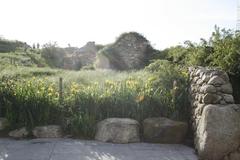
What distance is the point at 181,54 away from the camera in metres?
9.77

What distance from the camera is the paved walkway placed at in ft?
19.7

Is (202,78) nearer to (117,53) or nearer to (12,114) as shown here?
(12,114)

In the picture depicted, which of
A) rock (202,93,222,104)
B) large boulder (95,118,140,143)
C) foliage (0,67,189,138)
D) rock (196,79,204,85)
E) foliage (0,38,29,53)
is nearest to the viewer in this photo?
rock (202,93,222,104)

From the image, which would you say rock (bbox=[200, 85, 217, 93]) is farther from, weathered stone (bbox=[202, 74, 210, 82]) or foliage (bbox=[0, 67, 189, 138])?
foliage (bbox=[0, 67, 189, 138])

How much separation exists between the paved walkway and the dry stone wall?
0.39m

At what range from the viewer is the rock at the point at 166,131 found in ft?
22.9

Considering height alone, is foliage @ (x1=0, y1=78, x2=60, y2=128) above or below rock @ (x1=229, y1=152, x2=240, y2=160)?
above

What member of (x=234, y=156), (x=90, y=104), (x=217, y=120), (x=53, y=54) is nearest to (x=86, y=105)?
(x=90, y=104)

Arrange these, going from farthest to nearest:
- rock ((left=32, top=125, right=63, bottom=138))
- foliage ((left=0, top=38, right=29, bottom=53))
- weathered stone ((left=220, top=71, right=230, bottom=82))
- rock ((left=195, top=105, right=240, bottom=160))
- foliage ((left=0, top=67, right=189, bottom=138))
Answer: foliage ((left=0, top=38, right=29, bottom=53))
foliage ((left=0, top=67, right=189, bottom=138))
rock ((left=32, top=125, right=63, bottom=138))
weathered stone ((left=220, top=71, right=230, bottom=82))
rock ((left=195, top=105, right=240, bottom=160))

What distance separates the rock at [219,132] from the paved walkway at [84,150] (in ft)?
1.19

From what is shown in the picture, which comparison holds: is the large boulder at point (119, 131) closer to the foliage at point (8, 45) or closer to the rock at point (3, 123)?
the rock at point (3, 123)

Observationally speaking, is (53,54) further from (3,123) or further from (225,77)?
(225,77)

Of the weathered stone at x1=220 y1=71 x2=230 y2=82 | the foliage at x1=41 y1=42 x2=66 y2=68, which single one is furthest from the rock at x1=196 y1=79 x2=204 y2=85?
the foliage at x1=41 y1=42 x2=66 y2=68

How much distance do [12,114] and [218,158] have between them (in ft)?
13.8
